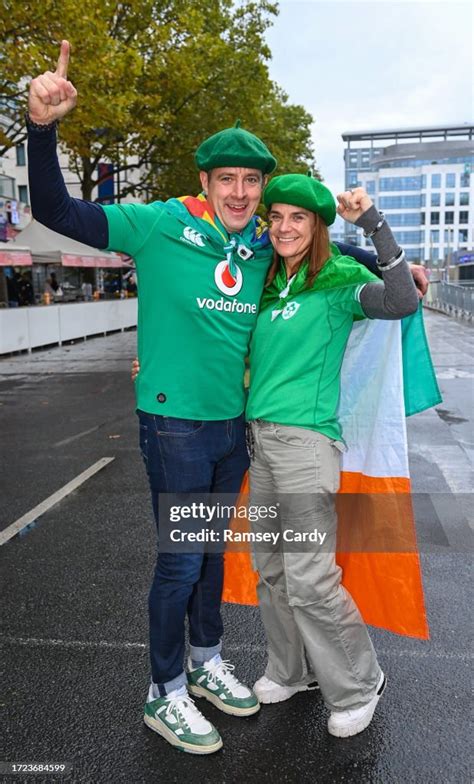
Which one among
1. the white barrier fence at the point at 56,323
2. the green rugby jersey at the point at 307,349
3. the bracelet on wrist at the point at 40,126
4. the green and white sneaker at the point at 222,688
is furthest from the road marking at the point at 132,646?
the white barrier fence at the point at 56,323

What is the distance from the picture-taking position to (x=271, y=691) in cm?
262

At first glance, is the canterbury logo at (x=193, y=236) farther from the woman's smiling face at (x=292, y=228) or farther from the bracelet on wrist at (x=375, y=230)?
the bracelet on wrist at (x=375, y=230)

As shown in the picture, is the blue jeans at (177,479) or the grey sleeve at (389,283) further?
the blue jeans at (177,479)

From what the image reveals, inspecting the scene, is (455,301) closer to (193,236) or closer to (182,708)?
(193,236)

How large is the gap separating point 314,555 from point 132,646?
45.1 inches

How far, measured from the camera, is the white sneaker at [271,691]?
8.59ft

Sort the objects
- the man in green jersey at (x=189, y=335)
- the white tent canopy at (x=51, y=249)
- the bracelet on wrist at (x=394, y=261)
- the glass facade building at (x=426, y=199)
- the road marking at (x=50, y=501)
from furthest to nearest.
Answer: the glass facade building at (x=426, y=199) < the white tent canopy at (x=51, y=249) < the road marking at (x=50, y=501) < the man in green jersey at (x=189, y=335) < the bracelet on wrist at (x=394, y=261)

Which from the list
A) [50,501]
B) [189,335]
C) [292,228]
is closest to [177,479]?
[189,335]

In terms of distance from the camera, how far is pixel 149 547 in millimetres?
4195

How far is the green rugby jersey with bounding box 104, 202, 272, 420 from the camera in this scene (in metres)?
2.29

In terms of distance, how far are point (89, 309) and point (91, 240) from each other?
18.1m

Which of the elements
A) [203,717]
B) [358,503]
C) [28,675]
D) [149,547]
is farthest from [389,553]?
[149,547]

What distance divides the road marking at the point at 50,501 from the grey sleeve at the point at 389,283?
3.16 meters

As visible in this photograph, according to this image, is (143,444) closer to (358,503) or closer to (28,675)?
(358,503)
